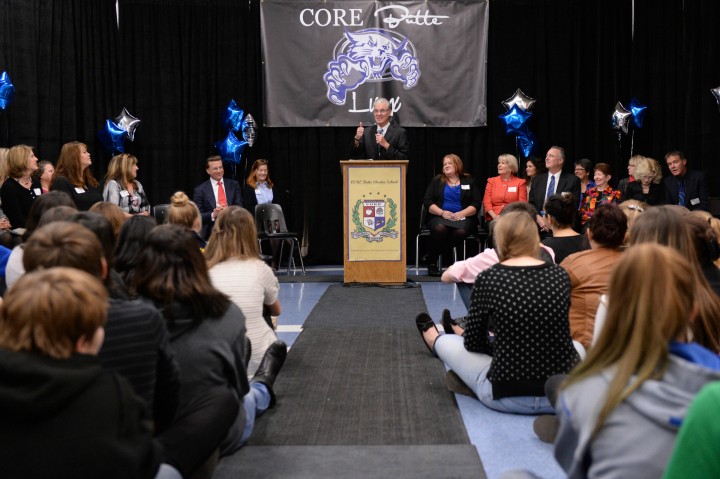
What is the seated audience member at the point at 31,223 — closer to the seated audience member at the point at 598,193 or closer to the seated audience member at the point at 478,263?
the seated audience member at the point at 478,263

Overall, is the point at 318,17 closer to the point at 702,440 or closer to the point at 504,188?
the point at 504,188

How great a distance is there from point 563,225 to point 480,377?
124 cm

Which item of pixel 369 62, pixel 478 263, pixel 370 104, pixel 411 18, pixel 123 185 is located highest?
pixel 411 18

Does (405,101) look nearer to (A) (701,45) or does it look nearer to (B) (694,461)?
(A) (701,45)

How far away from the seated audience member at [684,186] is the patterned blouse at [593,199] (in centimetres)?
57

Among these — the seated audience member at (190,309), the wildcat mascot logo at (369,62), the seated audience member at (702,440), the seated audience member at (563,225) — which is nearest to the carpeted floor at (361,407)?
the seated audience member at (190,309)

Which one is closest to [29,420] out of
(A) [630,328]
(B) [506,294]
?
(A) [630,328]

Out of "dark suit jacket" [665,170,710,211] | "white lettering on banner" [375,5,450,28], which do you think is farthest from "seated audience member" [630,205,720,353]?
"white lettering on banner" [375,5,450,28]

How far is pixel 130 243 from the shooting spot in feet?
9.86

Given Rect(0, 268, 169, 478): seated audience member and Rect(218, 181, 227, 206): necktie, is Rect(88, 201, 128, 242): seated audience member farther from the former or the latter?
Rect(218, 181, 227, 206): necktie

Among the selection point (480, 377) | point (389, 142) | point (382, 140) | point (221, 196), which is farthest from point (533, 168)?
point (480, 377)

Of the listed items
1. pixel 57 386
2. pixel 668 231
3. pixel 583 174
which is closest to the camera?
pixel 57 386

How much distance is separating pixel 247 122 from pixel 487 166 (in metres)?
2.86

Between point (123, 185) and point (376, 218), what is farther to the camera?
point (376, 218)
